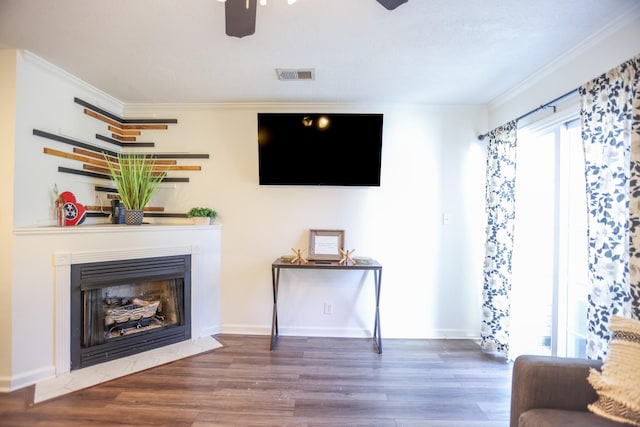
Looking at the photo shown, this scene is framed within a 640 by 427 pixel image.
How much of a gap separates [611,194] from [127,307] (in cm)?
352

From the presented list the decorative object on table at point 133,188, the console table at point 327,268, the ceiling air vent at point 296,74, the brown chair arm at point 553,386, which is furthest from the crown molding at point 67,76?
the brown chair arm at point 553,386

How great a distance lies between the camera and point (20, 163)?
1968 millimetres

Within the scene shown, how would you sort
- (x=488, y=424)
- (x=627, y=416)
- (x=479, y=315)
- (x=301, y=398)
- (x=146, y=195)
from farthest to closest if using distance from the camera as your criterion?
(x=479, y=315), (x=146, y=195), (x=301, y=398), (x=488, y=424), (x=627, y=416)

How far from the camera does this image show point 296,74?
2250mm

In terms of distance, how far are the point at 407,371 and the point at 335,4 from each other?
2.55 meters

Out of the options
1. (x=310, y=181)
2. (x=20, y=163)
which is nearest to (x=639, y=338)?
(x=310, y=181)

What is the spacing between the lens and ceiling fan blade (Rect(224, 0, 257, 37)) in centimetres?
126

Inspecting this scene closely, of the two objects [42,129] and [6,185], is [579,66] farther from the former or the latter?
[6,185]

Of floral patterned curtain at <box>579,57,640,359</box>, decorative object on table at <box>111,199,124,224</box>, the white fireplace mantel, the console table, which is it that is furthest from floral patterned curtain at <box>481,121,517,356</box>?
decorative object on table at <box>111,199,124,224</box>

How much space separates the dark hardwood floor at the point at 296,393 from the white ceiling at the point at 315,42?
235 centimetres

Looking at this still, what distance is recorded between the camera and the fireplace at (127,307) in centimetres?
218

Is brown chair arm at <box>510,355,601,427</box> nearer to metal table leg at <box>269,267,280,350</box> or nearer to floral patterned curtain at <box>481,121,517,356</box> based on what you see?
floral patterned curtain at <box>481,121,517,356</box>

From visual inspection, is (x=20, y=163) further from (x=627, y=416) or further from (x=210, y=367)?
(x=627, y=416)

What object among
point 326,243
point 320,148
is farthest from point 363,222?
point 320,148
